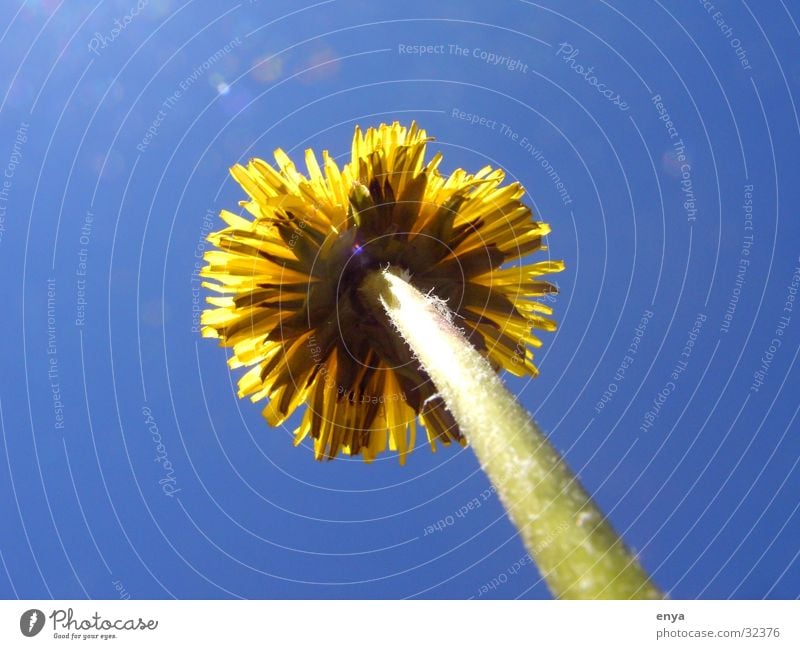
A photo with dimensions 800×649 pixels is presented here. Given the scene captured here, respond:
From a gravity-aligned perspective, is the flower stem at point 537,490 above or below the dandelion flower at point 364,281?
below

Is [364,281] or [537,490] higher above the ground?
[364,281]

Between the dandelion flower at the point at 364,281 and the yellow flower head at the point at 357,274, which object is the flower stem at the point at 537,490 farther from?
the yellow flower head at the point at 357,274

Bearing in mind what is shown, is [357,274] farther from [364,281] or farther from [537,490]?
[537,490]

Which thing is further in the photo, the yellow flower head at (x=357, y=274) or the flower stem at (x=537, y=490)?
the yellow flower head at (x=357, y=274)

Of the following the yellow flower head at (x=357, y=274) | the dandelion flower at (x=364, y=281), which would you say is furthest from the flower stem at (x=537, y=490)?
the yellow flower head at (x=357, y=274)

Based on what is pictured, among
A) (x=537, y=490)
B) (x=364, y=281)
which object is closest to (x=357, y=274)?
(x=364, y=281)
